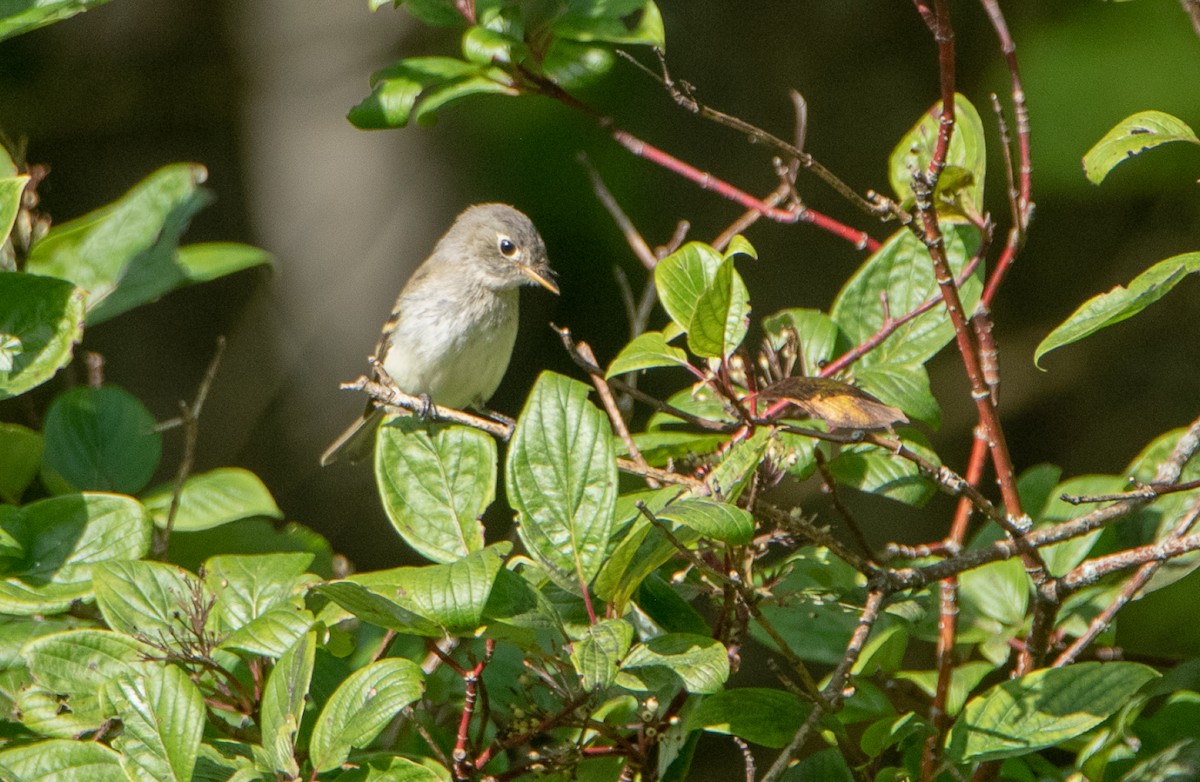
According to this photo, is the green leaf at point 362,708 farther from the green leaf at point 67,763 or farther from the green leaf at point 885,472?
the green leaf at point 885,472

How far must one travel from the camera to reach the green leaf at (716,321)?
66.8 inches

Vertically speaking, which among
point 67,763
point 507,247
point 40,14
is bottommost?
point 67,763

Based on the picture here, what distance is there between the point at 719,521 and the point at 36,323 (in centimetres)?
123

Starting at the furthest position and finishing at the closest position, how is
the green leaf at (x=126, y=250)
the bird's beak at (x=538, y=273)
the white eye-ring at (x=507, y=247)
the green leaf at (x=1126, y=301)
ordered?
the white eye-ring at (x=507, y=247), the bird's beak at (x=538, y=273), the green leaf at (x=126, y=250), the green leaf at (x=1126, y=301)

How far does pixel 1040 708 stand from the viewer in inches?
67.7

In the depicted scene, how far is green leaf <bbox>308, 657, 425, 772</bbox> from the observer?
1.54 meters

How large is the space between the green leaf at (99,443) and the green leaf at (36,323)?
1.31 feet

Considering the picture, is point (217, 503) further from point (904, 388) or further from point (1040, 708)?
point (1040, 708)

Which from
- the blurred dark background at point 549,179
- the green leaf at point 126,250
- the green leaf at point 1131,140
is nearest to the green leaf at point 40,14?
the green leaf at point 126,250

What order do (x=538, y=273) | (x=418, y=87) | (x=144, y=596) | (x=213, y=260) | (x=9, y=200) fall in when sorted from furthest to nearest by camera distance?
(x=538, y=273), (x=213, y=260), (x=418, y=87), (x=9, y=200), (x=144, y=596)

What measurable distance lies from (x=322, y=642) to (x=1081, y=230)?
4613 mm

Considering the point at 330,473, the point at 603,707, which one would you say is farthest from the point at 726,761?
the point at 603,707

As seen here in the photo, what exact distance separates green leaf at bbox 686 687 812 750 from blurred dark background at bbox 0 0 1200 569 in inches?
135

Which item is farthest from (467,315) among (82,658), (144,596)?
(82,658)
